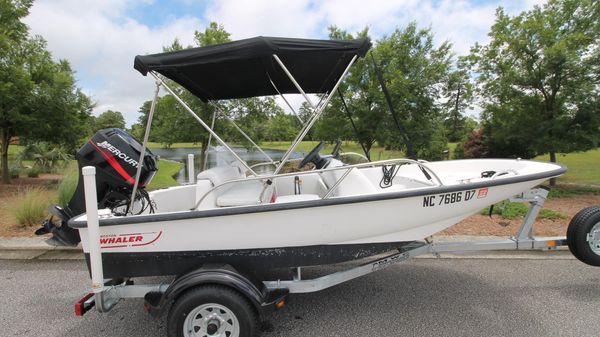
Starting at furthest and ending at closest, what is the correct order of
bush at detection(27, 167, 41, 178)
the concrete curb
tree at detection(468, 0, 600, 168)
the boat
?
1. bush at detection(27, 167, 41, 178)
2. tree at detection(468, 0, 600, 168)
3. the concrete curb
4. the boat

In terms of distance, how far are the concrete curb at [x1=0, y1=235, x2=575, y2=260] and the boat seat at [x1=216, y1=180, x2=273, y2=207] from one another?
2298 millimetres

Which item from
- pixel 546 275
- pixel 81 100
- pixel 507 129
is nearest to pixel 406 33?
pixel 507 129

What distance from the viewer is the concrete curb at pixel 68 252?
4.14 m

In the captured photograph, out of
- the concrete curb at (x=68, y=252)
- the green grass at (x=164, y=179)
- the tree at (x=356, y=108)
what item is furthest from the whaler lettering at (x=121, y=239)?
the tree at (x=356, y=108)

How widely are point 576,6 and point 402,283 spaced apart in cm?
824

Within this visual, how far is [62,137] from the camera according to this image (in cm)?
984

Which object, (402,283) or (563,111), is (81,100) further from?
(563,111)

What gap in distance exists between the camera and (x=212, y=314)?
2.44 m

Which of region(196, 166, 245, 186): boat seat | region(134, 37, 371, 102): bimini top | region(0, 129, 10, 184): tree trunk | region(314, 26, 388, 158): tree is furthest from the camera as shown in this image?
region(0, 129, 10, 184): tree trunk

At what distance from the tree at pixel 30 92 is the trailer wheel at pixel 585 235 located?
10397 millimetres

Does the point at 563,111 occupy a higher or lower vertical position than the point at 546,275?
higher

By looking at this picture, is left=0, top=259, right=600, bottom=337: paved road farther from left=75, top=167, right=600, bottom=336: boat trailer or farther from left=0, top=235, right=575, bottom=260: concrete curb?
left=75, top=167, right=600, bottom=336: boat trailer

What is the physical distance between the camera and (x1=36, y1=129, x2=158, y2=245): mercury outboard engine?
2.90 m

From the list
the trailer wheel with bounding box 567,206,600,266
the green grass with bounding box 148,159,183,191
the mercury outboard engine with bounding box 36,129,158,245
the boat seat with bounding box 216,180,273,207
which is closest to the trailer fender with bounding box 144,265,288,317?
the boat seat with bounding box 216,180,273,207
